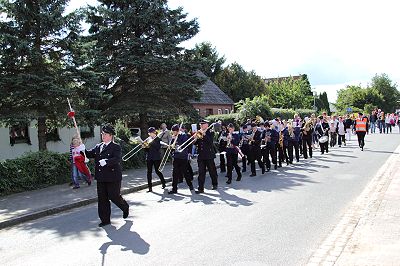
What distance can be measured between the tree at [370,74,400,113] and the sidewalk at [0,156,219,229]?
87583 mm

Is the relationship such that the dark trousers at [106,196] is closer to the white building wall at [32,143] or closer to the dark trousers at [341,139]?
the white building wall at [32,143]

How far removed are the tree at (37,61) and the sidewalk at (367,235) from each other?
426 inches

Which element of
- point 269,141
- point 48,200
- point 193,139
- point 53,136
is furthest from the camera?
point 53,136

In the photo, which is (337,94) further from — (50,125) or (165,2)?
(50,125)

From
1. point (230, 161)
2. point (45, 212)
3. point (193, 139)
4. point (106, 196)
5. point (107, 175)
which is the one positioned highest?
point (193, 139)

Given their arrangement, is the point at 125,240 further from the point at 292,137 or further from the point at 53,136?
the point at 53,136

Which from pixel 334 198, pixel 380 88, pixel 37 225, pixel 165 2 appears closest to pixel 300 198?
pixel 334 198

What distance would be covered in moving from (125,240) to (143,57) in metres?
13.5

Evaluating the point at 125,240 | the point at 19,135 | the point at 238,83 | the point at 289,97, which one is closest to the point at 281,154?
the point at 125,240

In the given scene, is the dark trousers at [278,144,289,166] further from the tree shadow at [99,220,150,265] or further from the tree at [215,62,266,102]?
the tree at [215,62,266,102]

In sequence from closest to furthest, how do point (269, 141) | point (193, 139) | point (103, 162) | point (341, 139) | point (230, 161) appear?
1. point (103, 162)
2. point (193, 139)
3. point (230, 161)
4. point (269, 141)
5. point (341, 139)

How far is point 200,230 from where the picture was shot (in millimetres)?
7305

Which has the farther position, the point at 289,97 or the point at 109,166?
the point at 289,97

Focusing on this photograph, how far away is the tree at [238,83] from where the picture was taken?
5881 cm
